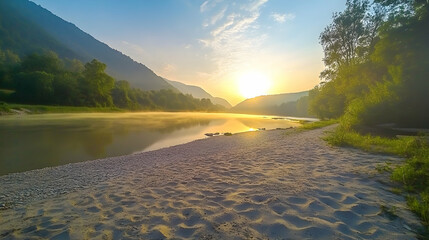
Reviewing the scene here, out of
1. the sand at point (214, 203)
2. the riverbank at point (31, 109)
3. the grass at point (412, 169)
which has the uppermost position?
the riverbank at point (31, 109)

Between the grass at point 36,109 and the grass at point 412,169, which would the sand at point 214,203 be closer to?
the grass at point 412,169

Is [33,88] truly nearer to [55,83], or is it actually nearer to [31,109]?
[55,83]

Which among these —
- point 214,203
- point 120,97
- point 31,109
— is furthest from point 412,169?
point 120,97

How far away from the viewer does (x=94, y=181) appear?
6.57m

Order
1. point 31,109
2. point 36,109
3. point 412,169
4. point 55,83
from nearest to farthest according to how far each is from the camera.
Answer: point 412,169, point 31,109, point 36,109, point 55,83

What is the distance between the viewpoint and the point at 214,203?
4375mm

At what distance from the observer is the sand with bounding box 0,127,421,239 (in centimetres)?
326

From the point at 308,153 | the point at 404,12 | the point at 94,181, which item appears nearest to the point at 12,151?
the point at 94,181

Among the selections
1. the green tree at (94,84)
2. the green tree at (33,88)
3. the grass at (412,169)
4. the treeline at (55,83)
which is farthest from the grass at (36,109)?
the grass at (412,169)

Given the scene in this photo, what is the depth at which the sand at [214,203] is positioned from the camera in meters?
3.26

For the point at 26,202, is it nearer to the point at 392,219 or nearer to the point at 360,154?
the point at 392,219

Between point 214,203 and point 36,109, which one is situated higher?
point 36,109

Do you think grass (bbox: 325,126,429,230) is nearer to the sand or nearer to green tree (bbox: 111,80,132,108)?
the sand

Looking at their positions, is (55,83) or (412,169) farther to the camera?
(55,83)
